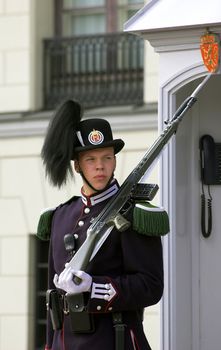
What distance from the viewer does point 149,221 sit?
478cm

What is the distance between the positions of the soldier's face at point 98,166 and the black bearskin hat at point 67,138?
0.12 ft

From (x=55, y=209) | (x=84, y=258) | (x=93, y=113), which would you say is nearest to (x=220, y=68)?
(x=55, y=209)

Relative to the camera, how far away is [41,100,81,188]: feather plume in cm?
507

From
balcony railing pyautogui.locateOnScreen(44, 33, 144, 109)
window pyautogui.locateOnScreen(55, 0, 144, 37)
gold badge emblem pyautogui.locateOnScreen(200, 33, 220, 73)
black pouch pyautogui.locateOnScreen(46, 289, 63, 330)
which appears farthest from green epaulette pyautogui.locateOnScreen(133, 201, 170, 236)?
window pyautogui.locateOnScreen(55, 0, 144, 37)

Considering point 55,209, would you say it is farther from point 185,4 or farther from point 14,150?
point 14,150

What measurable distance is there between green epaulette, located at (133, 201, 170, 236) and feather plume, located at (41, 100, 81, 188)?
405mm

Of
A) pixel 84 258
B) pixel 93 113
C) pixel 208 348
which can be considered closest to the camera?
pixel 84 258

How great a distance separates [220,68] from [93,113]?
19.5 feet

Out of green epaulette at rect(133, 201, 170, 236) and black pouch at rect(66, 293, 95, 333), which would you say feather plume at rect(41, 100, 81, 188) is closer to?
green epaulette at rect(133, 201, 170, 236)

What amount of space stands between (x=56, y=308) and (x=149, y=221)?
1.82ft

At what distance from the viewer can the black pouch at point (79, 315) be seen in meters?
4.81

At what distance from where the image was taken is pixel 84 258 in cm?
478

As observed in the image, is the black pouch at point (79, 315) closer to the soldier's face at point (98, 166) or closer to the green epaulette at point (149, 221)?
the green epaulette at point (149, 221)

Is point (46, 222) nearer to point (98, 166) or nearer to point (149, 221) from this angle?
point (98, 166)
